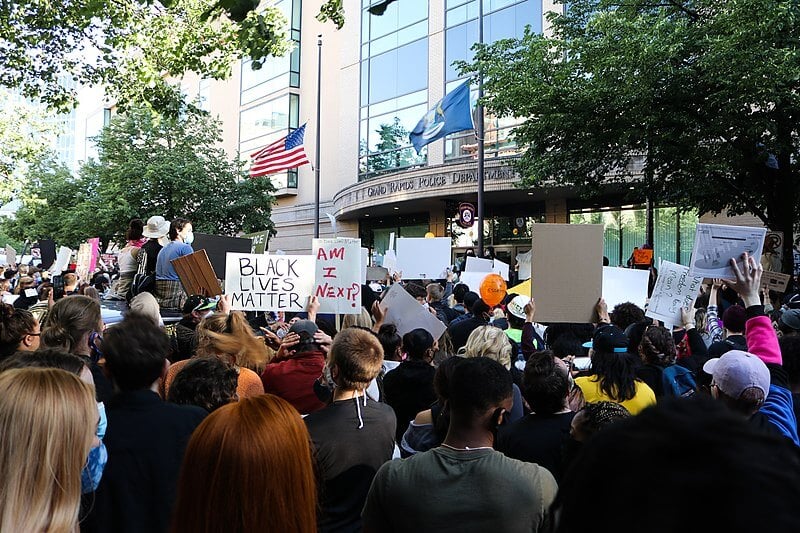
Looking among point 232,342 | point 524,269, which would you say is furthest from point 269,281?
point 524,269

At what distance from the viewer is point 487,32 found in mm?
27172

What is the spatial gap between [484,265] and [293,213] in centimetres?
2735

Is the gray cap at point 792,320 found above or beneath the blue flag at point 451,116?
beneath

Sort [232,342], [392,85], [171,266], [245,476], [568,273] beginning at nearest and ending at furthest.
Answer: [245,476] → [232,342] → [568,273] → [171,266] → [392,85]

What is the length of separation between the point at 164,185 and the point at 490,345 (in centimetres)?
2759

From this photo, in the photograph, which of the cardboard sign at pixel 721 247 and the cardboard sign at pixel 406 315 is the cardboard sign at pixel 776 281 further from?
the cardboard sign at pixel 406 315

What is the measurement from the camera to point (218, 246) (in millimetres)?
9617

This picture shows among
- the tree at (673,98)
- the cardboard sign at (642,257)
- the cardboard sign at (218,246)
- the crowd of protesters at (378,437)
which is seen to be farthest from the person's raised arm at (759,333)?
the cardboard sign at (642,257)

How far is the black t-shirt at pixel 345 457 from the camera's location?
10.6 ft

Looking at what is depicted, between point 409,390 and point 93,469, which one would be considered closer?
point 93,469

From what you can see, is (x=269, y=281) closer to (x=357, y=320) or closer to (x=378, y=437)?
(x=357, y=320)

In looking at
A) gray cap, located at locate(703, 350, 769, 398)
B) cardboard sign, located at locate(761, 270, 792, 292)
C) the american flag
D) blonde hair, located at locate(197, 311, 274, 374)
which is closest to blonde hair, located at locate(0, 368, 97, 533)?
blonde hair, located at locate(197, 311, 274, 374)

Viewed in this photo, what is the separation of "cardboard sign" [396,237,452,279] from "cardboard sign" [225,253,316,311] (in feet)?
19.9

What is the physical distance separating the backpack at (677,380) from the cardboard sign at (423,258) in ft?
27.6
